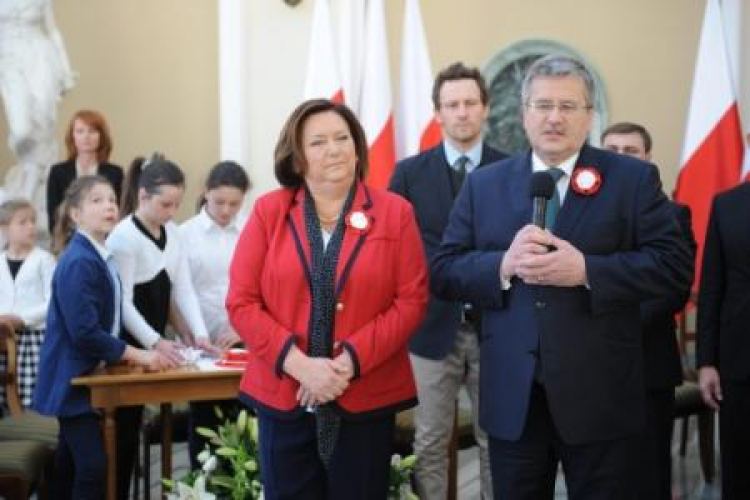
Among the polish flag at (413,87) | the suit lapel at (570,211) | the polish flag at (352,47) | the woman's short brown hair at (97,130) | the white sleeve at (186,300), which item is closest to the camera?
the suit lapel at (570,211)

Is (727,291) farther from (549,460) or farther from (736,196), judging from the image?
(549,460)

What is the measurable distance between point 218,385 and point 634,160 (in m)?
1.60

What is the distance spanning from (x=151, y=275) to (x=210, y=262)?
356 millimetres

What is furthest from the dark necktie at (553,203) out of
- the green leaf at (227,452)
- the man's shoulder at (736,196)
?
the green leaf at (227,452)

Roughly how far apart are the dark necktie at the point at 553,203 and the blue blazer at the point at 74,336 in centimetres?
158

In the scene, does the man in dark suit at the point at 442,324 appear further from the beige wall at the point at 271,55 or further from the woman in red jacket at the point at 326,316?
the beige wall at the point at 271,55

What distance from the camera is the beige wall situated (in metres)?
5.74

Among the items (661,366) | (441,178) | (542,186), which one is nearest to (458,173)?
(441,178)

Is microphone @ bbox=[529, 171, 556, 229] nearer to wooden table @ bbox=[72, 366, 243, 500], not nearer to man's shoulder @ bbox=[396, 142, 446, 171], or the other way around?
man's shoulder @ bbox=[396, 142, 446, 171]

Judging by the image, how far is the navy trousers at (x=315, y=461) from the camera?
2.30 meters

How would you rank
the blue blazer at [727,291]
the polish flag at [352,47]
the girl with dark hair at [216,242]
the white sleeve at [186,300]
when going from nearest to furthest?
1. the blue blazer at [727,291]
2. the white sleeve at [186,300]
3. the girl with dark hair at [216,242]
4. the polish flag at [352,47]

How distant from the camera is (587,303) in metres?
2.19

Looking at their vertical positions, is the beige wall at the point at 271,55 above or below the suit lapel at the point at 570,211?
above

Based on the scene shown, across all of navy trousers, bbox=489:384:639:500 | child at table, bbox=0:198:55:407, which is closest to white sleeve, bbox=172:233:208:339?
child at table, bbox=0:198:55:407
